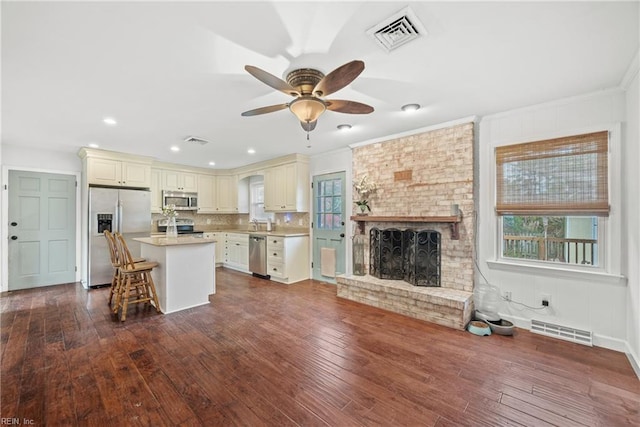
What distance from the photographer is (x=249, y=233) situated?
18.9ft

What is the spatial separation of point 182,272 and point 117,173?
2.76 metres

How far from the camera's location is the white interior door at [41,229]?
4.54 m

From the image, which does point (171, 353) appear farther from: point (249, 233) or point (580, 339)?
point (580, 339)

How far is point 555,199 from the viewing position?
286cm

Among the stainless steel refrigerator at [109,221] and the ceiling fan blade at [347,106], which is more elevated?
the ceiling fan blade at [347,106]

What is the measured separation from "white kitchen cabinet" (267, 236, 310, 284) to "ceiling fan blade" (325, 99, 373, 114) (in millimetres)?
3108

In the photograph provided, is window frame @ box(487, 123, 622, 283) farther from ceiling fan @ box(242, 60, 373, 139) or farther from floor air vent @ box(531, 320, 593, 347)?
ceiling fan @ box(242, 60, 373, 139)

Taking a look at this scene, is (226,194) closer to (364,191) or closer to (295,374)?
(364,191)

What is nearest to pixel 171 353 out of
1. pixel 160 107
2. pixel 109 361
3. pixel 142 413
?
pixel 109 361

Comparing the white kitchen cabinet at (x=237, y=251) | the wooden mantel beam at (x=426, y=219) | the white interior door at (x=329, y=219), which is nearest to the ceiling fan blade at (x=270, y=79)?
the wooden mantel beam at (x=426, y=219)

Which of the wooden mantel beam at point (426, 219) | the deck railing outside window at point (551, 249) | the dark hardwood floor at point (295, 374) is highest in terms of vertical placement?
the wooden mantel beam at point (426, 219)

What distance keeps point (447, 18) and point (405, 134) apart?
233cm

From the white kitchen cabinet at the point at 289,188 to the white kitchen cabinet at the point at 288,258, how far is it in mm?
660

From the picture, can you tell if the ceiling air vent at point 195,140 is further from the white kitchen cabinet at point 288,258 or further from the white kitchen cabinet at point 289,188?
the white kitchen cabinet at point 288,258
